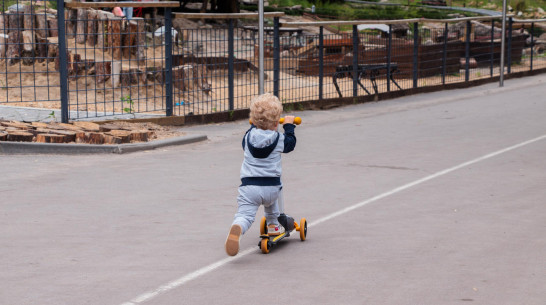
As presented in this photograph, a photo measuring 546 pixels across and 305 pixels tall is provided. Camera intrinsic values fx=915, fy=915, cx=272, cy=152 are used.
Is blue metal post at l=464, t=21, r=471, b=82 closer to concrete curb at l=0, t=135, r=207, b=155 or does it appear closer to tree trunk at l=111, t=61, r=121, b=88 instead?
tree trunk at l=111, t=61, r=121, b=88

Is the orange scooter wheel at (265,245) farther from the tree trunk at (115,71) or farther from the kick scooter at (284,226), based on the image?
the tree trunk at (115,71)

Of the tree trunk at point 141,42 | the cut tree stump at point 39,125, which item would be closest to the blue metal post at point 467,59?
the tree trunk at point 141,42

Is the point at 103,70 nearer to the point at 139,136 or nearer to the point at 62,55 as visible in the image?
the point at 62,55

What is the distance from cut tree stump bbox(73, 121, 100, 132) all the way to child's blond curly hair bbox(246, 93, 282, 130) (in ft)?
22.6

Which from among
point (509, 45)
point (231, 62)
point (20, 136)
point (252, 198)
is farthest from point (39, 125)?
point (509, 45)

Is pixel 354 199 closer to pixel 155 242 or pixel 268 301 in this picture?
pixel 155 242

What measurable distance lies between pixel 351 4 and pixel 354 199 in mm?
53374

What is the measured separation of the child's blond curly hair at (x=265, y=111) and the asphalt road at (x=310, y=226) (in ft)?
3.33

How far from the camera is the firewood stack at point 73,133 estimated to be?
1234 centimetres

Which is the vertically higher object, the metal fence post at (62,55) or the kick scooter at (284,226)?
the metal fence post at (62,55)

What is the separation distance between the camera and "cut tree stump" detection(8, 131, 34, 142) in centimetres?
1223

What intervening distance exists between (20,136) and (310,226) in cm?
577

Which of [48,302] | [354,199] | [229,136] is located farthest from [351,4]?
[48,302]

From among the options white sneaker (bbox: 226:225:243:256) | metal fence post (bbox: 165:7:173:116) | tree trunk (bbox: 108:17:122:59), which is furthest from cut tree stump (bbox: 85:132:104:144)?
white sneaker (bbox: 226:225:243:256)
